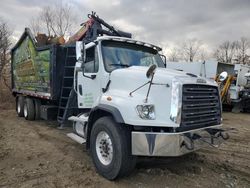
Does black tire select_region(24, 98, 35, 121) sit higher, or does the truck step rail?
the truck step rail

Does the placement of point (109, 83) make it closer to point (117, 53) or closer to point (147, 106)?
point (117, 53)

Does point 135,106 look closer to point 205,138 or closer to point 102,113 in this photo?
point 102,113

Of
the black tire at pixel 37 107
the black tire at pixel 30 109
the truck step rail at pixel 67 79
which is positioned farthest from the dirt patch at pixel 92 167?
the black tire at pixel 30 109

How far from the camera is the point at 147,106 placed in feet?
15.5

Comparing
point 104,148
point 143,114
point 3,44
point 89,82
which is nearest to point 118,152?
point 104,148

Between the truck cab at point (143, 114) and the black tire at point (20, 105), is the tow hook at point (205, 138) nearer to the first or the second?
the truck cab at point (143, 114)

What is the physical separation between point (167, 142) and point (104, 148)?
1.29 m

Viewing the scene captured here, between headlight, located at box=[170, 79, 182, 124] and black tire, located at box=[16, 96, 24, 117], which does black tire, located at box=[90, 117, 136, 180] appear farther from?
black tire, located at box=[16, 96, 24, 117]

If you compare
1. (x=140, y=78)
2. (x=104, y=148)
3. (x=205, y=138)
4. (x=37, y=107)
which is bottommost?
(x=104, y=148)

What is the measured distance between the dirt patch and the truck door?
1184mm

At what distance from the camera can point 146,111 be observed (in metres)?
4.71

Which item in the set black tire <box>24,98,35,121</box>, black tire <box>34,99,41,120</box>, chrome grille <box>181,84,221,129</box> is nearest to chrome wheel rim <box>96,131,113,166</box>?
chrome grille <box>181,84,221,129</box>

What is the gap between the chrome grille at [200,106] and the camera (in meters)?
4.70

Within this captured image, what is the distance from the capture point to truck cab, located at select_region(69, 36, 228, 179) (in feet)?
15.1
